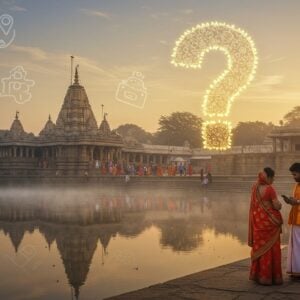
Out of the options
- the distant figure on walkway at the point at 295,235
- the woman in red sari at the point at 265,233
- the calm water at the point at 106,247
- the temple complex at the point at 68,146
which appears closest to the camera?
the woman in red sari at the point at 265,233

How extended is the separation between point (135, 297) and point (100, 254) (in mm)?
4563

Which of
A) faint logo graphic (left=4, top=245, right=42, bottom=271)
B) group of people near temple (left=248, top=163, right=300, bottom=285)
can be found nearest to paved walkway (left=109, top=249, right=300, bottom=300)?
group of people near temple (left=248, top=163, right=300, bottom=285)

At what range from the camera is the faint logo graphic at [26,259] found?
9.52 metres

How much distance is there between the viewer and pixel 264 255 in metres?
6.60

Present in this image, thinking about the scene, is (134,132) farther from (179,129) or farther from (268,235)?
(268,235)

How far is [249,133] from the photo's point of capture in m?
82.3

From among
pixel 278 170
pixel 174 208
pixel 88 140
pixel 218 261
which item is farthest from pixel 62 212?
pixel 88 140

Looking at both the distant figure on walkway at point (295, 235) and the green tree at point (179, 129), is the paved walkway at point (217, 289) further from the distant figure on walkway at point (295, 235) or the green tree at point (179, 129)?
the green tree at point (179, 129)

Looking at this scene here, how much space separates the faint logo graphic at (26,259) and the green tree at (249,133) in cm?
7146

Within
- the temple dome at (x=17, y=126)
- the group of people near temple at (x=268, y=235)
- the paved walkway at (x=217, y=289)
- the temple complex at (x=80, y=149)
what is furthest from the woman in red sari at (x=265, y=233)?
the temple dome at (x=17, y=126)

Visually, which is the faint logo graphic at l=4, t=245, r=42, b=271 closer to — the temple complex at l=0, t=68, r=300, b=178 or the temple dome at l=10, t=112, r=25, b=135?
the temple complex at l=0, t=68, r=300, b=178

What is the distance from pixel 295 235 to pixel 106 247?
5.42m

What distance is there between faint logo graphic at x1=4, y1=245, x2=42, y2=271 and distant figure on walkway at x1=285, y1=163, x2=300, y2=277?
4750mm

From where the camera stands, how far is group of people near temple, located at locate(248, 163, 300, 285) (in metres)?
6.58
